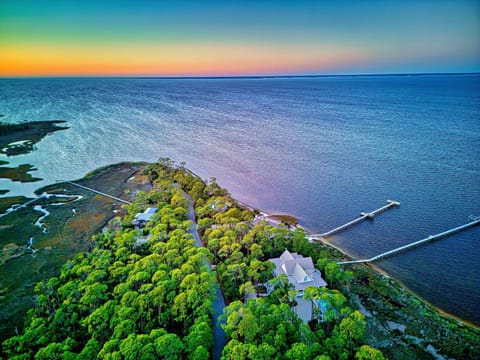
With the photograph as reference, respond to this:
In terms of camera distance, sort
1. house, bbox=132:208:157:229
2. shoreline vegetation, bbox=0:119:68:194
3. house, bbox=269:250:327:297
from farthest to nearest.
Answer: shoreline vegetation, bbox=0:119:68:194 → house, bbox=132:208:157:229 → house, bbox=269:250:327:297

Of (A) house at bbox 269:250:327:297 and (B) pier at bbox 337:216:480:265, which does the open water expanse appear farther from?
(A) house at bbox 269:250:327:297

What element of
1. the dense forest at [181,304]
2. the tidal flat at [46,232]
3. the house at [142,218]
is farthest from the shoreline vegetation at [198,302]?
the house at [142,218]

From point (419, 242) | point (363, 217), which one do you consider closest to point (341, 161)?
point (363, 217)

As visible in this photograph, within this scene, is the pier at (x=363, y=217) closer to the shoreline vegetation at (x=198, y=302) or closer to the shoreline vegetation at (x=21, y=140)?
the shoreline vegetation at (x=198, y=302)

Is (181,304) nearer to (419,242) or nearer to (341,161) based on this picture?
(419,242)

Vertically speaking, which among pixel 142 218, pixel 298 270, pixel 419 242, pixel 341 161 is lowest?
pixel 419 242

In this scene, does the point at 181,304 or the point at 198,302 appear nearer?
the point at 181,304

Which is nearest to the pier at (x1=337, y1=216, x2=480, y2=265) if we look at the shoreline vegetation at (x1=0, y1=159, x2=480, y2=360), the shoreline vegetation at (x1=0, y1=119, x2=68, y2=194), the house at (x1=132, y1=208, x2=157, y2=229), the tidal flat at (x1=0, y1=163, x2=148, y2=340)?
the shoreline vegetation at (x1=0, y1=159, x2=480, y2=360)

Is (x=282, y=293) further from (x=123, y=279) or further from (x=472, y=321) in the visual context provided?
(x=472, y=321)
